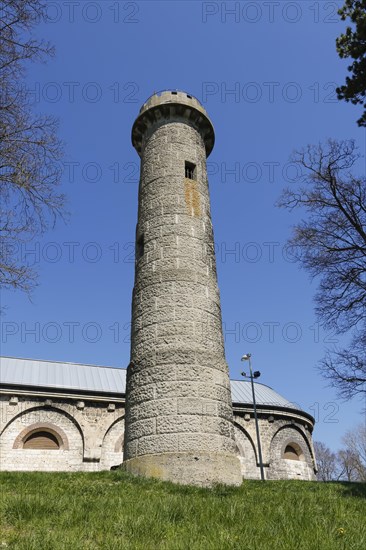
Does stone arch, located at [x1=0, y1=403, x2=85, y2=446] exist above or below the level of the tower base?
above

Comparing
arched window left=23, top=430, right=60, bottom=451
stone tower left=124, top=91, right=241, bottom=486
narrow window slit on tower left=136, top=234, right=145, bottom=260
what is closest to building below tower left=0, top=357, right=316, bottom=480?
arched window left=23, top=430, right=60, bottom=451

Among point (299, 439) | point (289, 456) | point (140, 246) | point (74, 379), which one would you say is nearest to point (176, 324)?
point (140, 246)

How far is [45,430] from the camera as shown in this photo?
59.9ft

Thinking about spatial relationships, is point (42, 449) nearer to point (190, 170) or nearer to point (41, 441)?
point (41, 441)

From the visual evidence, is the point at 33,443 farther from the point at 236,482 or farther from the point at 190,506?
the point at 190,506

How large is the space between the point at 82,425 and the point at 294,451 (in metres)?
9.95

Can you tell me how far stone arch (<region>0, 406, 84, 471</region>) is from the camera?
685 inches

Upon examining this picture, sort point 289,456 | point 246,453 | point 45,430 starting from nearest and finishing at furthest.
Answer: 1. point 45,430
2. point 246,453
3. point 289,456

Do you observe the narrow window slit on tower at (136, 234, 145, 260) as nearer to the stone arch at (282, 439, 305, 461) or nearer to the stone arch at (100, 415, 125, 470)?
the stone arch at (100, 415, 125, 470)

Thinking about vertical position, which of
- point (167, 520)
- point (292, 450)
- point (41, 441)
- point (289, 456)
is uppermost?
point (41, 441)

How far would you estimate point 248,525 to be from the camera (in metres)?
4.92

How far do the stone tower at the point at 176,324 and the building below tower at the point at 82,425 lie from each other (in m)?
8.03

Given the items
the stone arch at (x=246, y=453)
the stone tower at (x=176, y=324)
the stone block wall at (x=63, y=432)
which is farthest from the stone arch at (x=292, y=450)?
the stone tower at (x=176, y=324)

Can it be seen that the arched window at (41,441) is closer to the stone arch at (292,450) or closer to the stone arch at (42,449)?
the stone arch at (42,449)
